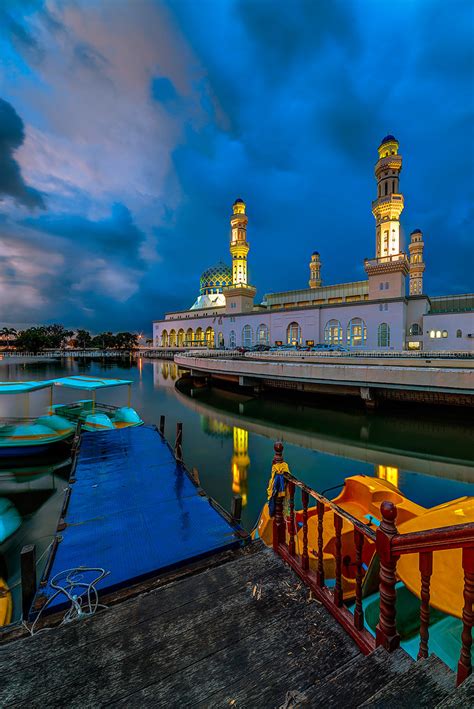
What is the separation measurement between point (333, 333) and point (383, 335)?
307 inches

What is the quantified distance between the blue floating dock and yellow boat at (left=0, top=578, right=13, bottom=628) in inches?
55.1

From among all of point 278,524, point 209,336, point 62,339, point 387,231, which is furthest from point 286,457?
point 62,339

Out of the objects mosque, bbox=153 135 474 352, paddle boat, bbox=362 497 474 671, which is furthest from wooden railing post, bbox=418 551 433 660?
mosque, bbox=153 135 474 352

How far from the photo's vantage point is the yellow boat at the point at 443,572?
401 cm

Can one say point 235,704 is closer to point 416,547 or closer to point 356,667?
point 356,667

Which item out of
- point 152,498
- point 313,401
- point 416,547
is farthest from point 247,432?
point 416,547

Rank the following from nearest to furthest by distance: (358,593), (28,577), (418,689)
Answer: (418,689) < (358,593) < (28,577)

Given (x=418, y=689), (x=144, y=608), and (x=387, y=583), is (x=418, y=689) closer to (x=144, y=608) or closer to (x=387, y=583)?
(x=387, y=583)

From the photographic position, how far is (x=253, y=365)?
2520cm

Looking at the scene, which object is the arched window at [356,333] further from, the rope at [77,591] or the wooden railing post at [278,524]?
the rope at [77,591]

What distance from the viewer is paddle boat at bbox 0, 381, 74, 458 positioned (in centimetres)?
1196

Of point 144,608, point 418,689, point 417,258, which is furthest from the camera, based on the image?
point 417,258

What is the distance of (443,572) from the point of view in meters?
4.34

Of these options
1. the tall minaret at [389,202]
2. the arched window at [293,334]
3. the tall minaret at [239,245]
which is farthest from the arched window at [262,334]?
the tall minaret at [389,202]
